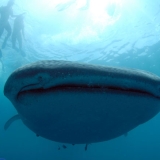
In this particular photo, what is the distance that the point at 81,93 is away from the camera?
173cm

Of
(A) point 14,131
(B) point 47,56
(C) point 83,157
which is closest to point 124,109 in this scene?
(B) point 47,56

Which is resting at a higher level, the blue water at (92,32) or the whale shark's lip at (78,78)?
the blue water at (92,32)

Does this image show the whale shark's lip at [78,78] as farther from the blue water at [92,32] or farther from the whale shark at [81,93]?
the blue water at [92,32]

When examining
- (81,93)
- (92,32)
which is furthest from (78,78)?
(92,32)

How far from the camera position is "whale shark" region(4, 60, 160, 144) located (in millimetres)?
1714

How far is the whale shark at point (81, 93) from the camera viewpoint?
5.62 ft

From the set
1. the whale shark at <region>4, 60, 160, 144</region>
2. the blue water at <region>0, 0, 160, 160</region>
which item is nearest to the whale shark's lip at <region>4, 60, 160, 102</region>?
the whale shark at <region>4, 60, 160, 144</region>

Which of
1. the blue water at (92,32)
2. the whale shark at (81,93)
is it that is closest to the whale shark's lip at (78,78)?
the whale shark at (81,93)

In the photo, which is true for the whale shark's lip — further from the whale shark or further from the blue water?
the blue water

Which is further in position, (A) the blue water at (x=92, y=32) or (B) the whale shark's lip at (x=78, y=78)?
(A) the blue water at (x=92, y=32)

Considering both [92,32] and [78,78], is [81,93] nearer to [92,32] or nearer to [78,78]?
[78,78]

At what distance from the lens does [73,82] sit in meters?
1.71

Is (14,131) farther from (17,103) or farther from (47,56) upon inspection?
(17,103)

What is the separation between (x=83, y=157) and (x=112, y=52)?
28.6 m
